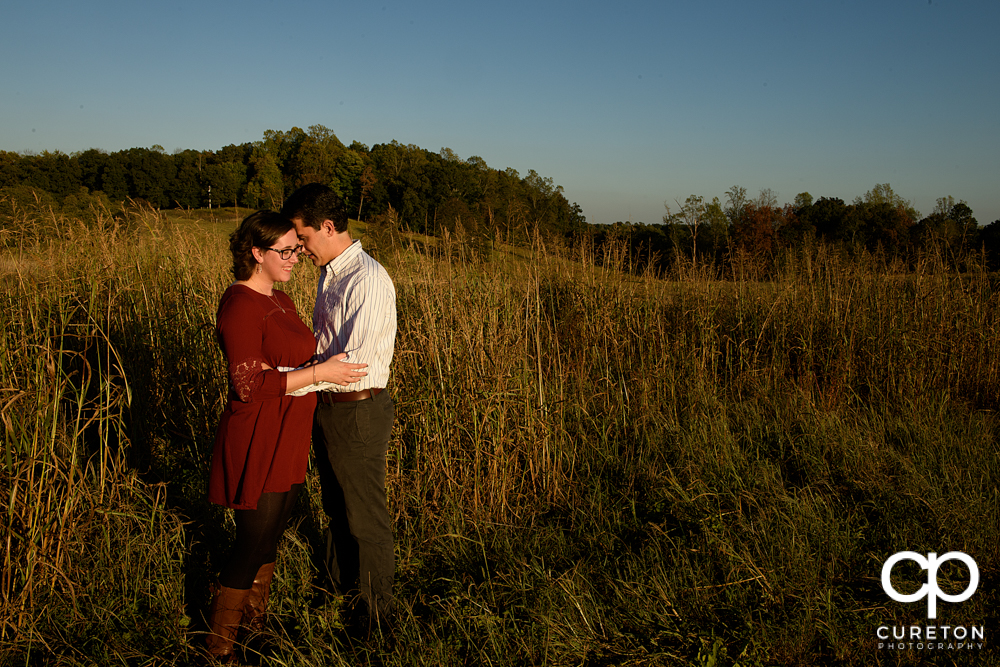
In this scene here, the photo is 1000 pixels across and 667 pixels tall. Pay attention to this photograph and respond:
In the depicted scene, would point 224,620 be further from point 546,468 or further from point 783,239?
point 783,239

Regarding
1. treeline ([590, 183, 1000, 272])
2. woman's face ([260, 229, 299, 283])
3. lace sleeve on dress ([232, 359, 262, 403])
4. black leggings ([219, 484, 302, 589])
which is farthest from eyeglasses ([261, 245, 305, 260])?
treeline ([590, 183, 1000, 272])

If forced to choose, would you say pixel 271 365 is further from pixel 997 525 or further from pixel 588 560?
pixel 997 525

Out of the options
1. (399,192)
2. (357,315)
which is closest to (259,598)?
(357,315)

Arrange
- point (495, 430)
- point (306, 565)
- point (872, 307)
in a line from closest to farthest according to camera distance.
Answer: point (306, 565)
point (495, 430)
point (872, 307)

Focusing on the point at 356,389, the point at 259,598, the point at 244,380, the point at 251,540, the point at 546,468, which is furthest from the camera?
the point at 546,468

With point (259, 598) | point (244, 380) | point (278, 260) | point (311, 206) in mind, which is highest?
point (311, 206)

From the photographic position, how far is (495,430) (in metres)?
3.23

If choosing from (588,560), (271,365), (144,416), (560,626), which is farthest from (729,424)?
(144,416)

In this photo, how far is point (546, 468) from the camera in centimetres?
342

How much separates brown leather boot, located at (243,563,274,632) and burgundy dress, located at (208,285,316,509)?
0.47 m

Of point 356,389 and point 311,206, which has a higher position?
point 311,206

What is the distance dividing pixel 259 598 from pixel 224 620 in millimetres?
220

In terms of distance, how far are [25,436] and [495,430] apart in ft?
7.24

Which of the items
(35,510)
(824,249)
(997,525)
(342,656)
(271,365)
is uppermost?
(824,249)
